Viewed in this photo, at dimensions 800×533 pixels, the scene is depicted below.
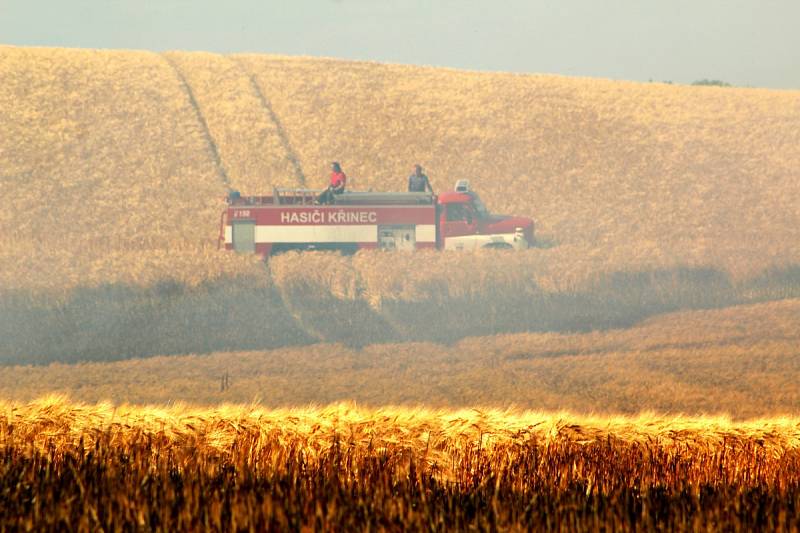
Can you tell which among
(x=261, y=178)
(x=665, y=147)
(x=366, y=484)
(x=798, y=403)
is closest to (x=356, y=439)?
(x=366, y=484)

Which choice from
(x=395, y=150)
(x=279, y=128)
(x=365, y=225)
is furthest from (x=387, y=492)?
(x=279, y=128)

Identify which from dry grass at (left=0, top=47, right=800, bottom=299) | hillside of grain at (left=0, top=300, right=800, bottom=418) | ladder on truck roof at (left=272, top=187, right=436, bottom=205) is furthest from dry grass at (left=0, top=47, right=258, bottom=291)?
hillside of grain at (left=0, top=300, right=800, bottom=418)

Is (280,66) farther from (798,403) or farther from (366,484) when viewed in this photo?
(366,484)

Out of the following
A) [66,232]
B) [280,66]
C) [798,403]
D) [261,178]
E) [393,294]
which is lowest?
[798,403]

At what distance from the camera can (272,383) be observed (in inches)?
667

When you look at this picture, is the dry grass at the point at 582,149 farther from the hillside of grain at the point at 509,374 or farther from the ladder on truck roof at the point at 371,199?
the hillside of grain at the point at 509,374

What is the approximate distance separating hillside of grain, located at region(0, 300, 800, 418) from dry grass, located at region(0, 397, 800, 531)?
17.8 ft

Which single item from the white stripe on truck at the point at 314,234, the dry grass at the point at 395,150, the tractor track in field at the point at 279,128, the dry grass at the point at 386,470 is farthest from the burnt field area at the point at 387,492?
the tractor track in field at the point at 279,128

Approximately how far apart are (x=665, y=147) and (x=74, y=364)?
29.9 metres

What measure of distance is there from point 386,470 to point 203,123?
37021 millimetres

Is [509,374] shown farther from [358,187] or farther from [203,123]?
[203,123]

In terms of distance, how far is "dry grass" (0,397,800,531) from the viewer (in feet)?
19.7

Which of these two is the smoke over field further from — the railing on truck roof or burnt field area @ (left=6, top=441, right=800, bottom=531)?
the railing on truck roof

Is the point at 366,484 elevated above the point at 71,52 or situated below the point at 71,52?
below
